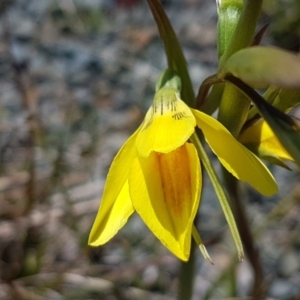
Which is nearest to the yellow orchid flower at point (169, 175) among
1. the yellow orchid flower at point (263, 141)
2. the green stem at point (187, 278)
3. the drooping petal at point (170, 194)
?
the drooping petal at point (170, 194)

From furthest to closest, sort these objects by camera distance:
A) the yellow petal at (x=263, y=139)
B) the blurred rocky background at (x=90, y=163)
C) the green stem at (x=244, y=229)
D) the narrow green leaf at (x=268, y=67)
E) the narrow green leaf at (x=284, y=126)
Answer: the blurred rocky background at (x=90, y=163) < the green stem at (x=244, y=229) < the yellow petal at (x=263, y=139) < the narrow green leaf at (x=284, y=126) < the narrow green leaf at (x=268, y=67)

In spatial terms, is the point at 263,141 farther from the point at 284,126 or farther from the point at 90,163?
the point at 90,163

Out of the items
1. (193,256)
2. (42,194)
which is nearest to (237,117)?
(193,256)

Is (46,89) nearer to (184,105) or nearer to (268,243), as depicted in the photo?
(268,243)

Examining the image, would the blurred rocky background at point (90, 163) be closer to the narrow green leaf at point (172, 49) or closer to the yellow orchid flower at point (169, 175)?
the narrow green leaf at point (172, 49)

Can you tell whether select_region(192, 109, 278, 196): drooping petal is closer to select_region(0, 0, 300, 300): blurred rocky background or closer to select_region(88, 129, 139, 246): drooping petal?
select_region(88, 129, 139, 246): drooping petal

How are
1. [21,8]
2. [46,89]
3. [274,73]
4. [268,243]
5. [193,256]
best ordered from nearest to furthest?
[274,73]
[193,256]
[268,243]
[46,89]
[21,8]
